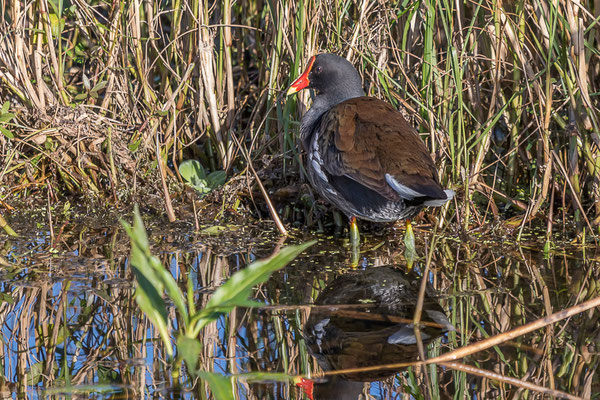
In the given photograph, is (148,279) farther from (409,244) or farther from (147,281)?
(409,244)

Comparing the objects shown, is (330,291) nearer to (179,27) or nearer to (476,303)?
(476,303)

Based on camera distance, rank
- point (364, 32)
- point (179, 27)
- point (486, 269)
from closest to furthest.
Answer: point (486, 269) < point (364, 32) < point (179, 27)

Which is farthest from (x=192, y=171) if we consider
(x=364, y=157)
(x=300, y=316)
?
(x=300, y=316)

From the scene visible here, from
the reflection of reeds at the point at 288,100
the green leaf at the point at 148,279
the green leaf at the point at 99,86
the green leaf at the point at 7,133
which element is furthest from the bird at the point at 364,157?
the green leaf at the point at 7,133

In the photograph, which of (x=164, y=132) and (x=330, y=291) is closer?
(x=330, y=291)

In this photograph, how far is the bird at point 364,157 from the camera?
3.02 m

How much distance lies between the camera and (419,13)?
3.63 m

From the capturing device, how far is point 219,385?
6.46 feet

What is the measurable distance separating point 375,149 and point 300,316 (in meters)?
0.80

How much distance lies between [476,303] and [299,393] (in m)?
0.93

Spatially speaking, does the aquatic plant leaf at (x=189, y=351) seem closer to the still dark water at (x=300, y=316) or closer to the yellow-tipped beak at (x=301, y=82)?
the still dark water at (x=300, y=316)

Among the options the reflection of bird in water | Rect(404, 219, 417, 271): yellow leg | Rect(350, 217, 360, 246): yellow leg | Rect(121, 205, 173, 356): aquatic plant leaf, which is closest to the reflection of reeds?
Rect(404, 219, 417, 271): yellow leg

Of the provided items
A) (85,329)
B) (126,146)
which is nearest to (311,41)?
(126,146)

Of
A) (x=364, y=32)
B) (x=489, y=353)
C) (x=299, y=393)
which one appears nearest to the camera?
(x=299, y=393)
